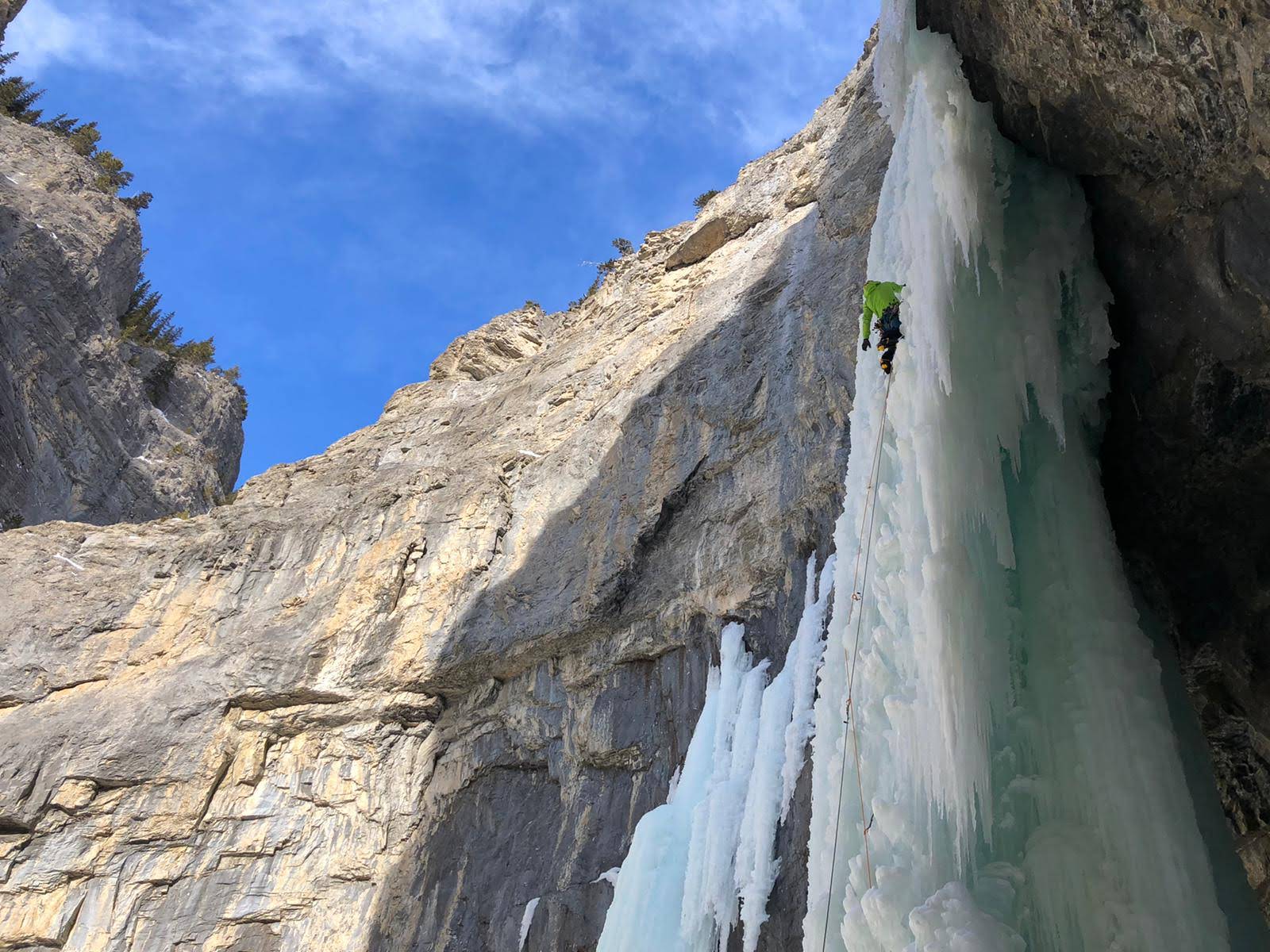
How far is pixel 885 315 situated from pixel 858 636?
2.12 meters

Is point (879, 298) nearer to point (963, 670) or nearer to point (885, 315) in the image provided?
point (885, 315)

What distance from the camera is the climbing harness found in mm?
5594

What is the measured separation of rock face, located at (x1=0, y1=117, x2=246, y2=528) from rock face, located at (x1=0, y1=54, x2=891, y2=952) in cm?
480

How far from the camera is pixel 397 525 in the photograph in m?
13.1

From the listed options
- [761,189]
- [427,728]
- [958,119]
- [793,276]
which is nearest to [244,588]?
[427,728]

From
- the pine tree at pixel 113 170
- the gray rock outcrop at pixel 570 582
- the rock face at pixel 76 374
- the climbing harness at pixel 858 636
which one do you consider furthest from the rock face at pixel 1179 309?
the pine tree at pixel 113 170

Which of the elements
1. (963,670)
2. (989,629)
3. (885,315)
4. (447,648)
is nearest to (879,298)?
(885,315)

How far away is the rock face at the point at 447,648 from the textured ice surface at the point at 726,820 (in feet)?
1.95

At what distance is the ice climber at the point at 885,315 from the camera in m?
6.95

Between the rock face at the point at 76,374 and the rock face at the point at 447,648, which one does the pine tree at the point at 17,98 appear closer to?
the rock face at the point at 76,374

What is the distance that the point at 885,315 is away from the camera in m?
7.05

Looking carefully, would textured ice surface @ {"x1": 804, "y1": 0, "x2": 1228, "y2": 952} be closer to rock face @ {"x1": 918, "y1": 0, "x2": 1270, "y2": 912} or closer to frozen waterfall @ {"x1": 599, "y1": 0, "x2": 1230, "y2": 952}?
frozen waterfall @ {"x1": 599, "y1": 0, "x2": 1230, "y2": 952}

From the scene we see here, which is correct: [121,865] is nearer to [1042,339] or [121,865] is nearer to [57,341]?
[1042,339]

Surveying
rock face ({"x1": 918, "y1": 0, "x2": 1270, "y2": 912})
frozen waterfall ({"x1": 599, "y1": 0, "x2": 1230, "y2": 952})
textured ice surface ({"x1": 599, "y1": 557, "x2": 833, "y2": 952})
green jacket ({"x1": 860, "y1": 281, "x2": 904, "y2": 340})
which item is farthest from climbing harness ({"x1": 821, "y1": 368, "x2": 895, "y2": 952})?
rock face ({"x1": 918, "y1": 0, "x2": 1270, "y2": 912})
